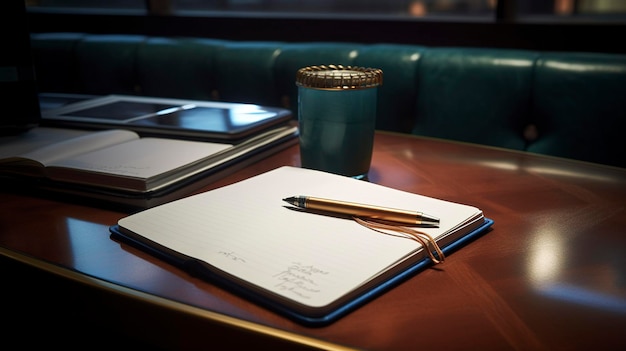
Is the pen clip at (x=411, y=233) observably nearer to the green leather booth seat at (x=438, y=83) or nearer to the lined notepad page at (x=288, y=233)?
the lined notepad page at (x=288, y=233)

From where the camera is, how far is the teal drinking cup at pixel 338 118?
72cm

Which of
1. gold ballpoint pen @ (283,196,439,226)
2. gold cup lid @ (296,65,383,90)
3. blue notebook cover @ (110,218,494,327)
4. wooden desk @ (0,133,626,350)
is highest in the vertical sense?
gold cup lid @ (296,65,383,90)

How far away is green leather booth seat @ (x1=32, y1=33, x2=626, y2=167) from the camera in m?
1.10

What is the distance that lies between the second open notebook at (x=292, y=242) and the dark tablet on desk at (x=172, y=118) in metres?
0.19

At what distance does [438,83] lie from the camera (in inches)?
49.3

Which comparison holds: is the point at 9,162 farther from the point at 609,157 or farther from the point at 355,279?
the point at 609,157

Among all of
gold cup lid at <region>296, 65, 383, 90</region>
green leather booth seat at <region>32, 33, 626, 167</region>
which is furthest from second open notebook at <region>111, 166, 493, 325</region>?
green leather booth seat at <region>32, 33, 626, 167</region>

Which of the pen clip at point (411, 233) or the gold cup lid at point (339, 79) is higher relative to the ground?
the gold cup lid at point (339, 79)

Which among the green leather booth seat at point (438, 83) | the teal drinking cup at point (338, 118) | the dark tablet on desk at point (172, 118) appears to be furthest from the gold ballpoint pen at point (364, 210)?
the green leather booth seat at point (438, 83)

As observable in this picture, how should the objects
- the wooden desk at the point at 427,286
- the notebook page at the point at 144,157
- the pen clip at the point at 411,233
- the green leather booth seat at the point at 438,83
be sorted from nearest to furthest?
1. the wooden desk at the point at 427,286
2. the pen clip at the point at 411,233
3. the notebook page at the point at 144,157
4. the green leather booth seat at the point at 438,83

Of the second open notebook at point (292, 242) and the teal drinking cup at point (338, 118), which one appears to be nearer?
the second open notebook at point (292, 242)

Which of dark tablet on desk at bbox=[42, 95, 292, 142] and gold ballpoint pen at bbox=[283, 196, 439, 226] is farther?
dark tablet on desk at bbox=[42, 95, 292, 142]

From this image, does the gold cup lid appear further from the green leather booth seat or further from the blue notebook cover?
the green leather booth seat

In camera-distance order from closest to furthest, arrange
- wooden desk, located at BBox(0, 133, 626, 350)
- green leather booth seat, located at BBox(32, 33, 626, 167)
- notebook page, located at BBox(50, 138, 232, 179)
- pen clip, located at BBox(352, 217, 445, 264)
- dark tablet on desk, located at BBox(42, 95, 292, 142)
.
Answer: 1. wooden desk, located at BBox(0, 133, 626, 350)
2. pen clip, located at BBox(352, 217, 445, 264)
3. notebook page, located at BBox(50, 138, 232, 179)
4. dark tablet on desk, located at BBox(42, 95, 292, 142)
5. green leather booth seat, located at BBox(32, 33, 626, 167)
